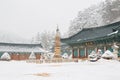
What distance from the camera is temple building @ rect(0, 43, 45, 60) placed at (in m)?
66.5

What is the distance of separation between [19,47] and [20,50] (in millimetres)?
2111

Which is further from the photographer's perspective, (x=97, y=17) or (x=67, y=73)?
(x=97, y=17)

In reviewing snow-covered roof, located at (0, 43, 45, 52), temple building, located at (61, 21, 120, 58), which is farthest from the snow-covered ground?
snow-covered roof, located at (0, 43, 45, 52)

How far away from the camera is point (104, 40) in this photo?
128 feet

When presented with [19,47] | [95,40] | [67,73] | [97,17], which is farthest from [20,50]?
[67,73]

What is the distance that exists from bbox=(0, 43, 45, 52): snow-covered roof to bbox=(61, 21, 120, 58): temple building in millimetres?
20143

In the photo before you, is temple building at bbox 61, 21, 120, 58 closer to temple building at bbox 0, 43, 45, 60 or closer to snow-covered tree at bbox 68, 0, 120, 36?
temple building at bbox 0, 43, 45, 60

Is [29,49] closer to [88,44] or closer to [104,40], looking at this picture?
[88,44]

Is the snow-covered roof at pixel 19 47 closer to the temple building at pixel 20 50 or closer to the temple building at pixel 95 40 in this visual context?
the temple building at pixel 20 50

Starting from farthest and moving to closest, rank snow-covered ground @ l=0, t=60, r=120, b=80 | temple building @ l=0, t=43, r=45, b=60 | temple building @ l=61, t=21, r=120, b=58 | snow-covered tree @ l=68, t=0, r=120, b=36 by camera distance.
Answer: snow-covered tree @ l=68, t=0, r=120, b=36
temple building @ l=0, t=43, r=45, b=60
temple building @ l=61, t=21, r=120, b=58
snow-covered ground @ l=0, t=60, r=120, b=80

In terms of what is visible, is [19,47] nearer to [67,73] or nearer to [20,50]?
[20,50]

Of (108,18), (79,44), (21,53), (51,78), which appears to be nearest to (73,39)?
(79,44)

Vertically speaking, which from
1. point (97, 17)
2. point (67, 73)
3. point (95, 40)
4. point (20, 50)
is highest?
point (97, 17)

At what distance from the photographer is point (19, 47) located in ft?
230
